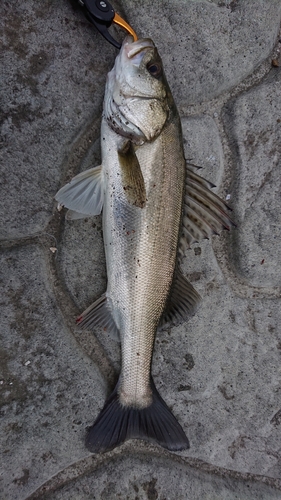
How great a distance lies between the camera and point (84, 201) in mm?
1671

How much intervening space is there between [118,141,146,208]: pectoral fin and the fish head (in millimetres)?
58

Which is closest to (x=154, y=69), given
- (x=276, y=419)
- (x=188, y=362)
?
(x=188, y=362)

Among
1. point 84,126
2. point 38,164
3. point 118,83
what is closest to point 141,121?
point 118,83

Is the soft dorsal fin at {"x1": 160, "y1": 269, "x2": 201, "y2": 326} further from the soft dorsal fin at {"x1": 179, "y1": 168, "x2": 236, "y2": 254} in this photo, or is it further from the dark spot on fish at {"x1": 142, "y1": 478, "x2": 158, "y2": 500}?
the dark spot on fish at {"x1": 142, "y1": 478, "x2": 158, "y2": 500}

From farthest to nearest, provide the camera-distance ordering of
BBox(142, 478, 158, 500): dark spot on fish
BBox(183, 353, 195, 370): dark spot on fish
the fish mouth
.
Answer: BBox(183, 353, 195, 370): dark spot on fish, BBox(142, 478, 158, 500): dark spot on fish, the fish mouth

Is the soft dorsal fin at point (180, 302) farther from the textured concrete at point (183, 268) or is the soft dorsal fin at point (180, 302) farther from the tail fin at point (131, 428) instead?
the tail fin at point (131, 428)

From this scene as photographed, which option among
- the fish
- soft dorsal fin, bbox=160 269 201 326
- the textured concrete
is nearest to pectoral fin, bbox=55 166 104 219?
the fish

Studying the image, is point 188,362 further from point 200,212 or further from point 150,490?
point 200,212

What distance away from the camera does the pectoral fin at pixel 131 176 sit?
1584 mm

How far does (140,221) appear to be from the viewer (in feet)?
5.31

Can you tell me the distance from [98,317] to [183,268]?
0.48 m

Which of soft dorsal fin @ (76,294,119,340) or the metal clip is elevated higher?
the metal clip

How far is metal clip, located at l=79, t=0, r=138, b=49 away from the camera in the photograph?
1637 millimetres

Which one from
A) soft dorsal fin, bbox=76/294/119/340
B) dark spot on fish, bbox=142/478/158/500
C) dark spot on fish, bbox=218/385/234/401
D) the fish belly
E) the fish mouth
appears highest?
the fish mouth
